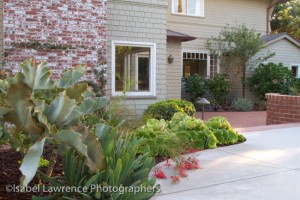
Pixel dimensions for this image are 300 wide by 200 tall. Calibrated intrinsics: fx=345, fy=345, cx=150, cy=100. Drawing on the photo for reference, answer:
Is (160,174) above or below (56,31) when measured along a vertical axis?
below

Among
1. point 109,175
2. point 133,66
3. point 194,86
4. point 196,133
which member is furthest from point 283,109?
point 109,175

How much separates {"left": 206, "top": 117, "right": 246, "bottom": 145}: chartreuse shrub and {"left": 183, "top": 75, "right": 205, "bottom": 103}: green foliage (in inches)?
345

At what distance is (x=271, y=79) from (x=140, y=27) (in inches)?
328

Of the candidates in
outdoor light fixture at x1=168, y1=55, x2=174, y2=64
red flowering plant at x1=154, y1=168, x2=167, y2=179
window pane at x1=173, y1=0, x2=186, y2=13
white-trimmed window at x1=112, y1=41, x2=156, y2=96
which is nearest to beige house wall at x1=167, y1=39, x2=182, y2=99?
outdoor light fixture at x1=168, y1=55, x2=174, y2=64

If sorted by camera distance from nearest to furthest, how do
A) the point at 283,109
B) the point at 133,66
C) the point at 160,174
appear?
1. the point at 160,174
2. the point at 283,109
3. the point at 133,66

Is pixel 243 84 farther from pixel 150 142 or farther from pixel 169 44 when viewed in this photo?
pixel 150 142

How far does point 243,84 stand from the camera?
17.4 metres

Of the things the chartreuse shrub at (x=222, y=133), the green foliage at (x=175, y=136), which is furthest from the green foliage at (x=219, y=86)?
the green foliage at (x=175, y=136)

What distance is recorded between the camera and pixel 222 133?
20.9 ft

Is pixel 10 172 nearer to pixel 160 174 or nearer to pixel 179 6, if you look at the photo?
pixel 160 174

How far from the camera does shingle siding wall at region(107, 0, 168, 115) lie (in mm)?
10078

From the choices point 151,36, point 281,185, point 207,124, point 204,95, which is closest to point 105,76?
point 151,36

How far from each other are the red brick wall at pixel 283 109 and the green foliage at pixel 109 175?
24.5 feet

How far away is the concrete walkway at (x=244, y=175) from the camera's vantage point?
3.79m
